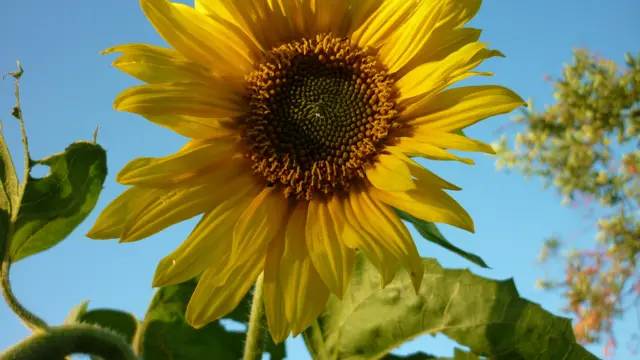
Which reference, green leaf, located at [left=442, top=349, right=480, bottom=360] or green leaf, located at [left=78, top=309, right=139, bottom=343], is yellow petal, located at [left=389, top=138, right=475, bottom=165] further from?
green leaf, located at [left=78, top=309, right=139, bottom=343]

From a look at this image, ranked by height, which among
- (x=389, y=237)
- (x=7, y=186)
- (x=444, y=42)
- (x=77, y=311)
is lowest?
(x=77, y=311)

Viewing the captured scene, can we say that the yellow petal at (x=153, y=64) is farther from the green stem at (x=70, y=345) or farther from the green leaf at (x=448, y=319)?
the green leaf at (x=448, y=319)

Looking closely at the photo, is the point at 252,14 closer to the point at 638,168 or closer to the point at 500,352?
the point at 500,352

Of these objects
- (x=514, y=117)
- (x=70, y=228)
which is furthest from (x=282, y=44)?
(x=514, y=117)

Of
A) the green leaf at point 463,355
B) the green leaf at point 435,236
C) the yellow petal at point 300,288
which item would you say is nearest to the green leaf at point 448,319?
the green leaf at point 463,355

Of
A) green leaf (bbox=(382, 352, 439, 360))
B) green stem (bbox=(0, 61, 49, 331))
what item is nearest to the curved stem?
green stem (bbox=(0, 61, 49, 331))

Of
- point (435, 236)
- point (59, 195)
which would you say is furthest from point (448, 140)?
point (59, 195)

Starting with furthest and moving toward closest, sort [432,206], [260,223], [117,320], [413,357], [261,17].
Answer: [117,320]
[413,357]
[261,17]
[260,223]
[432,206]

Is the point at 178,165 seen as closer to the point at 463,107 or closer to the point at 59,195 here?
the point at 59,195
